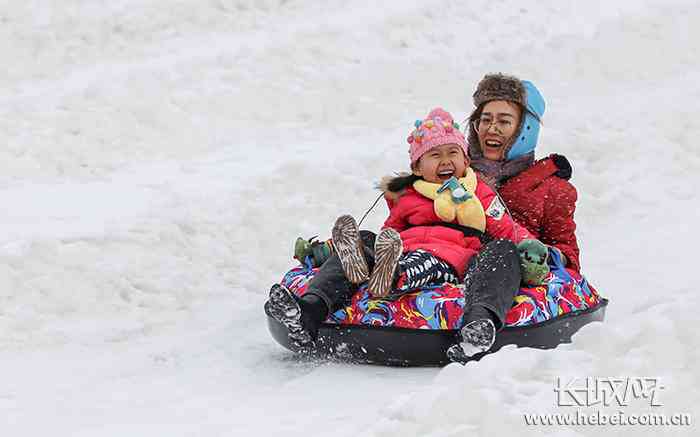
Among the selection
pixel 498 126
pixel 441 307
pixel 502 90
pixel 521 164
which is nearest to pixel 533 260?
pixel 441 307

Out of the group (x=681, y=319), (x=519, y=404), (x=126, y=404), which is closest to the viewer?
(x=519, y=404)

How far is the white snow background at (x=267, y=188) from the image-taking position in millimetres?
3877

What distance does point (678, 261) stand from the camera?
23.3 ft

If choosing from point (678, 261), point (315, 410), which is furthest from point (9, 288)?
point (678, 261)

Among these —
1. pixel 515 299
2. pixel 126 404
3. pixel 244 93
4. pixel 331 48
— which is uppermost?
pixel 331 48

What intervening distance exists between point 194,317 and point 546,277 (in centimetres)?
211

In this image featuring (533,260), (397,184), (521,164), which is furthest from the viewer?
(521,164)

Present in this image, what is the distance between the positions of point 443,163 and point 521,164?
26.2 inches

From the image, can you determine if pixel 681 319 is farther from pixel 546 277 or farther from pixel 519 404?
pixel 546 277

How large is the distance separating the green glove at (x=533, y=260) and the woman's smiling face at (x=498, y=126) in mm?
1079

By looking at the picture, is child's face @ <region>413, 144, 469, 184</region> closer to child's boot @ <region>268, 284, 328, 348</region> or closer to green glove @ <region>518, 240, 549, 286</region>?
green glove @ <region>518, 240, 549, 286</region>

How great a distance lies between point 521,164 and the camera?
596 centimetres

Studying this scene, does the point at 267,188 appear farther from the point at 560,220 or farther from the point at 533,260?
the point at 533,260

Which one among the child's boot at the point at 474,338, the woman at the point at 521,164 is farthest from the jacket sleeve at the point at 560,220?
the child's boot at the point at 474,338
